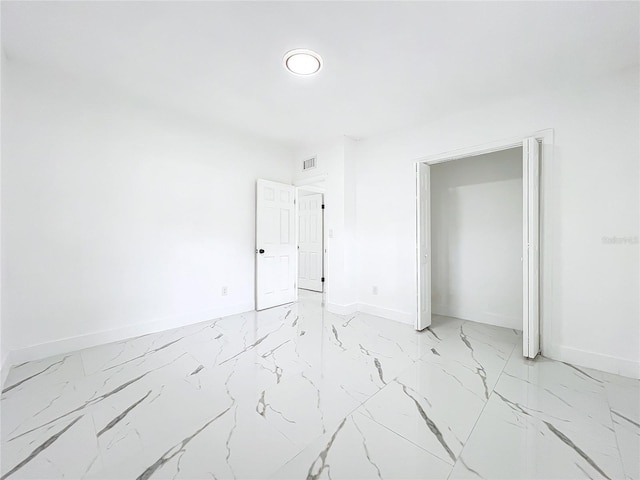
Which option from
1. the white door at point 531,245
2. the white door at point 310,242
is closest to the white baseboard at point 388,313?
the white door at point 531,245

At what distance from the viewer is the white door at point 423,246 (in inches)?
133

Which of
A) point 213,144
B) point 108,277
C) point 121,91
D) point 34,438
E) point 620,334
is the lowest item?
point 34,438

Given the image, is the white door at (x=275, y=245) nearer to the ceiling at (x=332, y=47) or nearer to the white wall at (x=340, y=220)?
the white wall at (x=340, y=220)

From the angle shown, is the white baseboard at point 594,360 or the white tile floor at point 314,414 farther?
the white baseboard at point 594,360

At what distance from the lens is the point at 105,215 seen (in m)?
2.86

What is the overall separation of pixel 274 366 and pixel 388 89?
277 centimetres

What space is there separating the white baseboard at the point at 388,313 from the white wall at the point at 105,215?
6.07 ft

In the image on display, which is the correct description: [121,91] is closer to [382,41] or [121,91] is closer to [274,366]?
[382,41]

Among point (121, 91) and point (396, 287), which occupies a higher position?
point (121, 91)

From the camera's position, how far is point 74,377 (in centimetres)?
220

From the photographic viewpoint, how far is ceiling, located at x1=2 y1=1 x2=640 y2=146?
1.81 m

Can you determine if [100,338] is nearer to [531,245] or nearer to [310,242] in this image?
[310,242]

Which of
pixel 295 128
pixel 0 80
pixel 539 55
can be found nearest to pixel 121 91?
pixel 0 80

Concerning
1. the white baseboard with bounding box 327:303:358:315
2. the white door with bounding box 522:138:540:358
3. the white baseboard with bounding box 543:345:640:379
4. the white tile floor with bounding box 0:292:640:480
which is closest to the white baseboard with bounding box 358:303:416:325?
the white baseboard with bounding box 327:303:358:315
